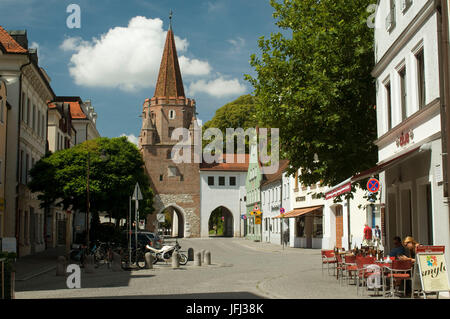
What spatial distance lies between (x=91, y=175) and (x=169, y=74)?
59.2 meters

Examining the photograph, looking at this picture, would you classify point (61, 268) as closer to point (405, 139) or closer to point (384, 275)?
point (384, 275)

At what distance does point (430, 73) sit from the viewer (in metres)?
14.1

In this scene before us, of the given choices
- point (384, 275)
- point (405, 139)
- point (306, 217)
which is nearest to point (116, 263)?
point (384, 275)

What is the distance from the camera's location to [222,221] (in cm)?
9181

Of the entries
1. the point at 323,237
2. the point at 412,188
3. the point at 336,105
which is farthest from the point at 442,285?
the point at 323,237

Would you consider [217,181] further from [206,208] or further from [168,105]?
[168,105]

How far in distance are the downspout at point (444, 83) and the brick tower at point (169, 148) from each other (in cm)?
6945

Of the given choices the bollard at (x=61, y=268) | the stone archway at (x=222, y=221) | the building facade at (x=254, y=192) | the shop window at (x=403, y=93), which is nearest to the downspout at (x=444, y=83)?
the shop window at (x=403, y=93)

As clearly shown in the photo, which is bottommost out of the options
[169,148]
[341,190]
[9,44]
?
[341,190]

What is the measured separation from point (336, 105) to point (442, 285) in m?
9.21

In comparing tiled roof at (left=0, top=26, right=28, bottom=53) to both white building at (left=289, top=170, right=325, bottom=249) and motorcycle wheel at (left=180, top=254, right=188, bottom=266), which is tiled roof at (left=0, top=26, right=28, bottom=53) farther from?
white building at (left=289, top=170, right=325, bottom=249)

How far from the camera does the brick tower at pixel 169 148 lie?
269 ft

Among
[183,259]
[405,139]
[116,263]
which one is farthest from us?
[183,259]

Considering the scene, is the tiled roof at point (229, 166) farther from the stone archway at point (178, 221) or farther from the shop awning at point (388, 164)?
the shop awning at point (388, 164)
